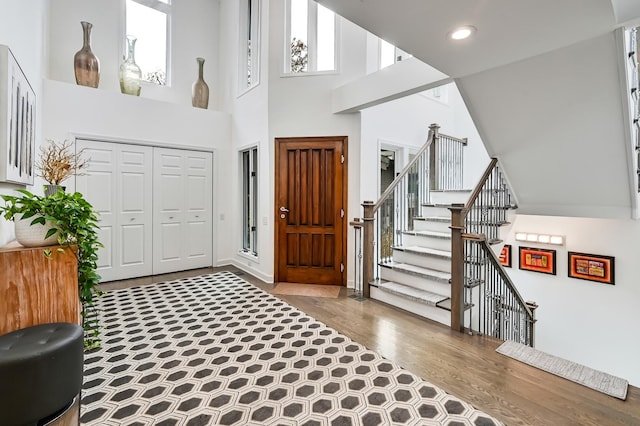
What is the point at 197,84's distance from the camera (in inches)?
219

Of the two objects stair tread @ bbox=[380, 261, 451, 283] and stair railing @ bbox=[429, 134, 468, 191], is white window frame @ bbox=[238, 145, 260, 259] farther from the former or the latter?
stair railing @ bbox=[429, 134, 468, 191]

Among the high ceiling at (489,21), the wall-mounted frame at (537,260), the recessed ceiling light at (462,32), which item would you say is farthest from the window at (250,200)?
the wall-mounted frame at (537,260)

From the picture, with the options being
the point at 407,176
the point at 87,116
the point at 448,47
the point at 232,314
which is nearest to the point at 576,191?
the point at 407,176

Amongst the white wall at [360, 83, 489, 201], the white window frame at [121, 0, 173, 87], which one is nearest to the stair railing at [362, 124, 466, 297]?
the white wall at [360, 83, 489, 201]

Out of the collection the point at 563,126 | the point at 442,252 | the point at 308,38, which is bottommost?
the point at 442,252

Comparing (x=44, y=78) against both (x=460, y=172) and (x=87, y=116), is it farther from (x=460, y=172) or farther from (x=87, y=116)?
(x=460, y=172)

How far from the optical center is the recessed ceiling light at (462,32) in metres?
2.01

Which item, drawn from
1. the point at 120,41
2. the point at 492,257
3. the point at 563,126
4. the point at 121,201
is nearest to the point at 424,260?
the point at 492,257

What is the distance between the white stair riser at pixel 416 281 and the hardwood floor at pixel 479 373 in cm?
43

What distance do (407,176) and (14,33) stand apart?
4.52 m

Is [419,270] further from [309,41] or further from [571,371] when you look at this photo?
[309,41]

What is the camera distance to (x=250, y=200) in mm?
5594

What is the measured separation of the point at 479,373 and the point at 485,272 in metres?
1.29

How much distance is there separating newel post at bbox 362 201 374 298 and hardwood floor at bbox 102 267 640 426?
1.70 ft
